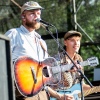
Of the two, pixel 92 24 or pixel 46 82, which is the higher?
pixel 92 24

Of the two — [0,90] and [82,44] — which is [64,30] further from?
[0,90]

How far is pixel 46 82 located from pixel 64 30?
12.4 feet

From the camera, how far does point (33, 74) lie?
4070 millimetres

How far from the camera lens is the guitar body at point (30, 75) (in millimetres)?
3943

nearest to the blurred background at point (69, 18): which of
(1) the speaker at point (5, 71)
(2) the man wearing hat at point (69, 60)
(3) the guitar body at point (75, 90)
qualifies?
(2) the man wearing hat at point (69, 60)

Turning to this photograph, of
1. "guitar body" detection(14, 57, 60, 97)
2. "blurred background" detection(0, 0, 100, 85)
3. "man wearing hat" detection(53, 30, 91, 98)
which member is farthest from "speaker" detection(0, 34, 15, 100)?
"blurred background" detection(0, 0, 100, 85)

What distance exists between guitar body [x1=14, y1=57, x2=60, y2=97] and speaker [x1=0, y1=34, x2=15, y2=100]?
4.66 feet

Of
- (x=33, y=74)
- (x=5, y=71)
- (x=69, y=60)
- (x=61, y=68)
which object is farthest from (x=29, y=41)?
(x=5, y=71)

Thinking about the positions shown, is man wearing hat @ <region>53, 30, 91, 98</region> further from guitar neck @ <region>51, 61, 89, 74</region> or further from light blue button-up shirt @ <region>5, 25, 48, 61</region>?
light blue button-up shirt @ <region>5, 25, 48, 61</region>

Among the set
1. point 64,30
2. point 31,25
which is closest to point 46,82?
point 31,25

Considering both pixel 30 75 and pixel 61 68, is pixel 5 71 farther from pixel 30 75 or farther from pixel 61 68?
pixel 61 68

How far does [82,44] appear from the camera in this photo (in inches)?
325

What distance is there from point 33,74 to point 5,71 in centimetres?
162

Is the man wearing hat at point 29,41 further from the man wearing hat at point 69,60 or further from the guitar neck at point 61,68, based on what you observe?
the man wearing hat at point 69,60
